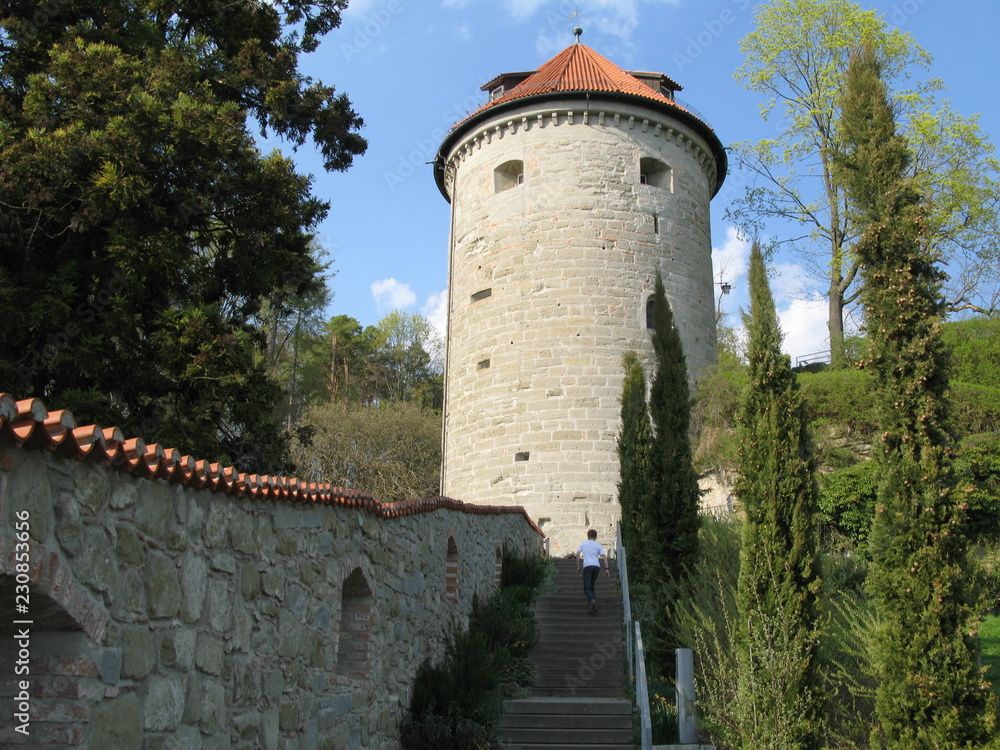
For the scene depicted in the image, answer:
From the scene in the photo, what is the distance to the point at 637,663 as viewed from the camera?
812cm

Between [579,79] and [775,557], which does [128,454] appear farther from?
[579,79]

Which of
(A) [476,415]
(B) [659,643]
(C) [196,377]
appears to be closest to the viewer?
(C) [196,377]

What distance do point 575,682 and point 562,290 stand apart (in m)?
9.65

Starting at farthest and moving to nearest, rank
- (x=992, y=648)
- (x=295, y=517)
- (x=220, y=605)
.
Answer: (x=992, y=648)
(x=295, y=517)
(x=220, y=605)

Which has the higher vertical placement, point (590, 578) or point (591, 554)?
point (591, 554)

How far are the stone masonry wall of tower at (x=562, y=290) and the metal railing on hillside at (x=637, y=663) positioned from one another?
385 centimetres

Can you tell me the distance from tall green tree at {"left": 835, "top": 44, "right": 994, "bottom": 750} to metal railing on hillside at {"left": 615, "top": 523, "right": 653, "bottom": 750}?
5.74 feet

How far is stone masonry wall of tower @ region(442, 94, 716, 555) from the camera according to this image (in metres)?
16.8

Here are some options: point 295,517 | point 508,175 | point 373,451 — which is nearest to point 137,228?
point 295,517

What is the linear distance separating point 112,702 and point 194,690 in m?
0.63

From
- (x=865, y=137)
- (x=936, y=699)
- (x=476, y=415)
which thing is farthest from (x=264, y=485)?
(x=476, y=415)

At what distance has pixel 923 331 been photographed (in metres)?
6.73

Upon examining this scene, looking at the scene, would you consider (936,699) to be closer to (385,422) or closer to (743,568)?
(743,568)

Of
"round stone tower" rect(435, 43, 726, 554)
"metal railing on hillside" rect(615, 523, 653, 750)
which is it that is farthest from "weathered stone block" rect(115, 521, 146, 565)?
"round stone tower" rect(435, 43, 726, 554)
